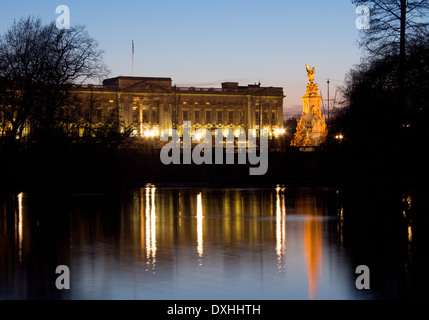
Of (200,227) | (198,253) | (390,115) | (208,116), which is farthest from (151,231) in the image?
(208,116)

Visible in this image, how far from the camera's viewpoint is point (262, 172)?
217 feet

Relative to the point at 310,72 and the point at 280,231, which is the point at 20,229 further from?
the point at 310,72

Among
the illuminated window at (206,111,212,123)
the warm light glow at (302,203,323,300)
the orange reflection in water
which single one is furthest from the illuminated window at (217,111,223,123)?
the warm light glow at (302,203,323,300)

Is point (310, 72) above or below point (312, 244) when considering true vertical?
above

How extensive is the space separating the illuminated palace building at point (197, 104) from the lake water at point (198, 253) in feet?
444

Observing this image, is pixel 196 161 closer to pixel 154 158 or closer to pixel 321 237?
pixel 154 158

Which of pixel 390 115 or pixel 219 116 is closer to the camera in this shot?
pixel 390 115

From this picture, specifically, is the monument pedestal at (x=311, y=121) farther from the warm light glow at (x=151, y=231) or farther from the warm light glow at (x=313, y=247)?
the warm light glow at (x=313, y=247)

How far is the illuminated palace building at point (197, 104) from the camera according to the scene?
168250 mm

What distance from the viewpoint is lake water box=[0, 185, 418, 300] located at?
1469 centimetres

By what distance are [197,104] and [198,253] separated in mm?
159297

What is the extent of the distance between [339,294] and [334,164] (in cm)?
4354

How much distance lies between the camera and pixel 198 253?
19281 millimetres

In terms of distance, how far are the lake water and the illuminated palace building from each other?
13527cm
